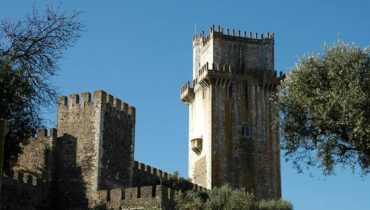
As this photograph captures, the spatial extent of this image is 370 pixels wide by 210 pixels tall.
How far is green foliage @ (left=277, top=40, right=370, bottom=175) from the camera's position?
88.1 ft

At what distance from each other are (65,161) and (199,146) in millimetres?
21582

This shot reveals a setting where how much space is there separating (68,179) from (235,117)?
74.4 feet

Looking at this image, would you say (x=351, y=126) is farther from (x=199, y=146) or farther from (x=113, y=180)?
(x=199, y=146)

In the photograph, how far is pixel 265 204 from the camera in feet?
135

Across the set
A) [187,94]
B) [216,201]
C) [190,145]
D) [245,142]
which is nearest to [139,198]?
[216,201]

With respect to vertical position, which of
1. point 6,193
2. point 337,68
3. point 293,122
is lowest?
point 6,193

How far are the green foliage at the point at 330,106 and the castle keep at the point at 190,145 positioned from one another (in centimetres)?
330

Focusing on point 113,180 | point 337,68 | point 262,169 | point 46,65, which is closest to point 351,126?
point 337,68

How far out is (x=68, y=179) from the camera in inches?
1486

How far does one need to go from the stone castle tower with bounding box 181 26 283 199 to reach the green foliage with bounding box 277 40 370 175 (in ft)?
85.5

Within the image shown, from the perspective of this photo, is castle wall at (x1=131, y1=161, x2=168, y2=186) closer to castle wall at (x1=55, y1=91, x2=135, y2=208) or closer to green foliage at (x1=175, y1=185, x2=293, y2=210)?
castle wall at (x1=55, y1=91, x2=135, y2=208)

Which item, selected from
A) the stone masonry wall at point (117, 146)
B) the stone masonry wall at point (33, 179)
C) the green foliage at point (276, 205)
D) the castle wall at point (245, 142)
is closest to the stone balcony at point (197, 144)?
the castle wall at point (245, 142)

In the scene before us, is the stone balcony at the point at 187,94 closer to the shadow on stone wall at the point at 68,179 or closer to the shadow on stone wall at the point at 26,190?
the shadow on stone wall at the point at 68,179

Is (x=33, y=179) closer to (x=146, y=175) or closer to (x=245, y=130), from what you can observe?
(x=146, y=175)
